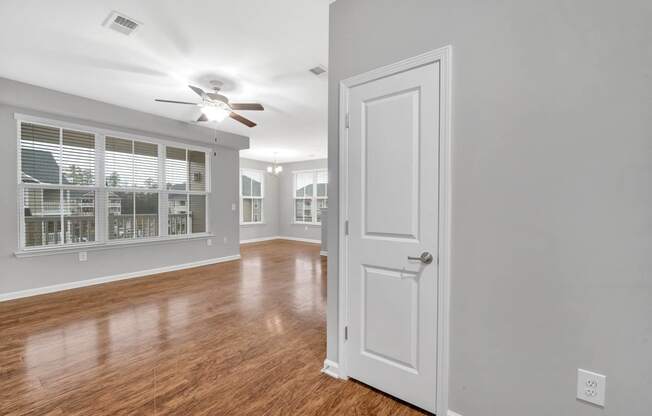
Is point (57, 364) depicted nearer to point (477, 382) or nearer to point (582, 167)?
point (477, 382)

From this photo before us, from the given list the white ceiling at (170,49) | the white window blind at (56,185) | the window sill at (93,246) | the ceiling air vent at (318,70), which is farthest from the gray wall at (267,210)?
the ceiling air vent at (318,70)

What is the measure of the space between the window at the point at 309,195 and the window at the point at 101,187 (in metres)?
4.28

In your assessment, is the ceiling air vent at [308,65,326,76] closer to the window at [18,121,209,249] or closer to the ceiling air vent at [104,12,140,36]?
the ceiling air vent at [104,12,140,36]

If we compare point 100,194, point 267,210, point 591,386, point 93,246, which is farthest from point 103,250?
point 591,386

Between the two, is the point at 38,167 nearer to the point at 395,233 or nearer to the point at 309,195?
the point at 395,233

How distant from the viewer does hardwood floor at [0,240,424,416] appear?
5.98 feet

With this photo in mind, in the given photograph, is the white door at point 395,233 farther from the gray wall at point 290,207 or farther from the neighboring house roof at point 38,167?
the gray wall at point 290,207

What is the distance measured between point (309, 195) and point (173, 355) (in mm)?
7564

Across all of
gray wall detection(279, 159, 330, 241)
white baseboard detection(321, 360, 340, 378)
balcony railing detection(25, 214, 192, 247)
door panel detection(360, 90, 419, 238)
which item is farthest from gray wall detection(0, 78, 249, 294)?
door panel detection(360, 90, 419, 238)

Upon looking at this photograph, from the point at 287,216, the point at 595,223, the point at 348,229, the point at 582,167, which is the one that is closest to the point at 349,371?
the point at 348,229

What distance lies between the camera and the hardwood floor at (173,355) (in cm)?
182

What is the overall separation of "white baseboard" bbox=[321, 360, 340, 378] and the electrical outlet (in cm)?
138

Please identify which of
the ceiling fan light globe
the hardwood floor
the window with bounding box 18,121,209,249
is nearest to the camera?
the hardwood floor

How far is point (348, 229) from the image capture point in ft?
6.75
